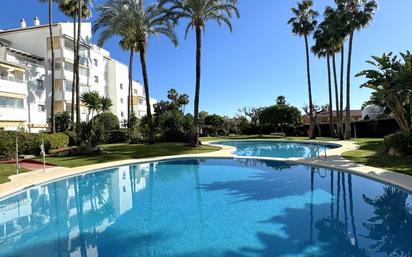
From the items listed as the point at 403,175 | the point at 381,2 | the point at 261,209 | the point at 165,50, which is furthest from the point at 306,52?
the point at 261,209

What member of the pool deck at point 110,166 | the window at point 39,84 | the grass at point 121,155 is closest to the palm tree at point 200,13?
the grass at point 121,155

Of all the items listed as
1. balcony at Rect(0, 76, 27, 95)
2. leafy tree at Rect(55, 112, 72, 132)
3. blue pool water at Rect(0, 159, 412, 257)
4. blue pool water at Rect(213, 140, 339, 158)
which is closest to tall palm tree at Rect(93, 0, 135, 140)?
balcony at Rect(0, 76, 27, 95)

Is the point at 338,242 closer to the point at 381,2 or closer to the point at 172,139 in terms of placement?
the point at 172,139

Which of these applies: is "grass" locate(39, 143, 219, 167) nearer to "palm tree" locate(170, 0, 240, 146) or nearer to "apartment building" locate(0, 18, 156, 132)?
"palm tree" locate(170, 0, 240, 146)

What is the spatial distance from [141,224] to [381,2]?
120 feet

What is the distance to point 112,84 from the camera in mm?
56562

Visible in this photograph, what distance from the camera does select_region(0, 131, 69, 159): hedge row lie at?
22.1 metres

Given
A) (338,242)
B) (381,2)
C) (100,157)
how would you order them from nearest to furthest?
(338,242), (100,157), (381,2)

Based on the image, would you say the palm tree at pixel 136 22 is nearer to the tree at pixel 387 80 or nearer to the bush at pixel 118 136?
the bush at pixel 118 136

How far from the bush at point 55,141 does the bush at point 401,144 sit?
25.5 metres

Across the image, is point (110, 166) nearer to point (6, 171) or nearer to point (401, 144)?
point (6, 171)

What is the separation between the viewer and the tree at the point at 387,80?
67.6ft

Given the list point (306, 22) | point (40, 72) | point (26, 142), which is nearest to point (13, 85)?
point (40, 72)

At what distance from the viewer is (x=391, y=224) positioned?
8.55m
